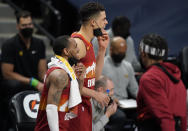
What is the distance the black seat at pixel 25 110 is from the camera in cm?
356

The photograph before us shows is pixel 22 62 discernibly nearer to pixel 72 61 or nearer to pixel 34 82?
pixel 34 82

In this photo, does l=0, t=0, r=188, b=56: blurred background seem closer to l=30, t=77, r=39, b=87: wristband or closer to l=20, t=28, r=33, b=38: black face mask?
l=20, t=28, r=33, b=38: black face mask

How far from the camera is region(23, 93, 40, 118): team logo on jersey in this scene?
3651 mm

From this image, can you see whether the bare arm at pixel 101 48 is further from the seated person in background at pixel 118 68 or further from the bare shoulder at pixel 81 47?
the seated person in background at pixel 118 68

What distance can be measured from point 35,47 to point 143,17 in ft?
7.69

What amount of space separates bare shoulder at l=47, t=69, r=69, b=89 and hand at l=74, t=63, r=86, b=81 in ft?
0.37

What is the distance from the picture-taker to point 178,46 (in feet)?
22.4

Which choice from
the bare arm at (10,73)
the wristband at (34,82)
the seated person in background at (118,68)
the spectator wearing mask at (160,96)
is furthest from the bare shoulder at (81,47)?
the bare arm at (10,73)

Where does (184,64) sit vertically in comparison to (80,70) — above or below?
below

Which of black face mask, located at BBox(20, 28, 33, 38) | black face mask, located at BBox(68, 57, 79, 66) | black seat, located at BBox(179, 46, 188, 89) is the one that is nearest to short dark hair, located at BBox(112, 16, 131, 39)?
black seat, located at BBox(179, 46, 188, 89)

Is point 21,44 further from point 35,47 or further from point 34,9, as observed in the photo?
point 34,9

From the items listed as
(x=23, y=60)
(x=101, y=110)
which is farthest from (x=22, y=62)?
(x=101, y=110)

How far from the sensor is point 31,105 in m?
3.71

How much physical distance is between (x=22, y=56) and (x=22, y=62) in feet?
0.27
